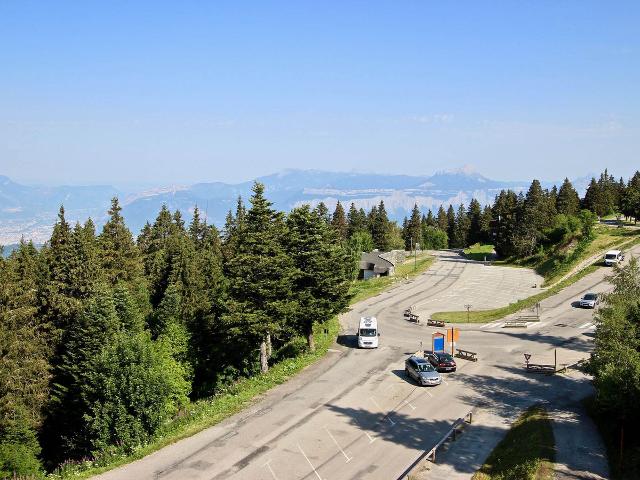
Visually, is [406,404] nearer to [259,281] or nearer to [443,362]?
[443,362]

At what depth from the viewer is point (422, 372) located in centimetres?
3700

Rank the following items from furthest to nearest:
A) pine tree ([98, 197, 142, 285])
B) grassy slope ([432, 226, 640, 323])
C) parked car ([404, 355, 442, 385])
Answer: grassy slope ([432, 226, 640, 323])
pine tree ([98, 197, 142, 285])
parked car ([404, 355, 442, 385])

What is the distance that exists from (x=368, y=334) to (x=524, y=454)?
23324 mm

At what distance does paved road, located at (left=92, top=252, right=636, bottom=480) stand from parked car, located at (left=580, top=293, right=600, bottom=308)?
4.14 feet

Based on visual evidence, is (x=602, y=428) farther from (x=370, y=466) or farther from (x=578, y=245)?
(x=578, y=245)

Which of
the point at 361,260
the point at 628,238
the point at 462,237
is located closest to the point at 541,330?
the point at 628,238

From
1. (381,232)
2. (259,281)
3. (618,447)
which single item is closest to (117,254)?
(259,281)

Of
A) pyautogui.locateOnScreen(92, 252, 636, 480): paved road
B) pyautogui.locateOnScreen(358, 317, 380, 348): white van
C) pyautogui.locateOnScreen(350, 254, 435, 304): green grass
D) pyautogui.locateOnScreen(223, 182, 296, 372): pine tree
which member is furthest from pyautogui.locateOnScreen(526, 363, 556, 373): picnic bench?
pyautogui.locateOnScreen(350, 254, 435, 304): green grass

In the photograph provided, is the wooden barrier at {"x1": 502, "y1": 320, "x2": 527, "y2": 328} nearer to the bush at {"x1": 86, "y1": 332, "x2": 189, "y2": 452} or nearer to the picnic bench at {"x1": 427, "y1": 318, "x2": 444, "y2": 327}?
the picnic bench at {"x1": 427, "y1": 318, "x2": 444, "y2": 327}

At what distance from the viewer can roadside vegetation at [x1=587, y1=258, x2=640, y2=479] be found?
23.2m

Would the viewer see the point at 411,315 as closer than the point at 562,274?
Yes

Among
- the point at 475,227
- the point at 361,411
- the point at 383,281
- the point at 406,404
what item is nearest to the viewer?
the point at 361,411

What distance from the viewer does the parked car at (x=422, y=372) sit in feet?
120

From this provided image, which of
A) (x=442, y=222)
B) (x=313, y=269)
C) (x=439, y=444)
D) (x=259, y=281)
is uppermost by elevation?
(x=442, y=222)
